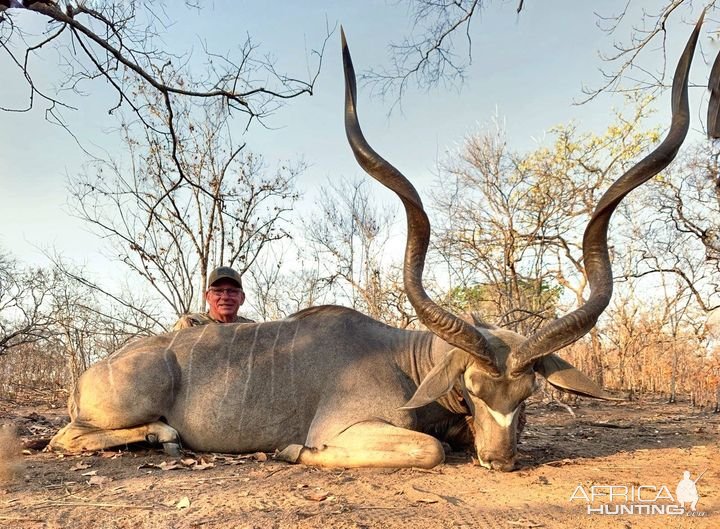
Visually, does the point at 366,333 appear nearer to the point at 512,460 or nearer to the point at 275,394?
the point at 275,394

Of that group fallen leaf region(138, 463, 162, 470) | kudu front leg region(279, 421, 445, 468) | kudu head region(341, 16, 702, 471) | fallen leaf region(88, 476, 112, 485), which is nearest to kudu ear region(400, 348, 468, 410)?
kudu head region(341, 16, 702, 471)

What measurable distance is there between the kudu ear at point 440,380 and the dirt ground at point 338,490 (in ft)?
1.30

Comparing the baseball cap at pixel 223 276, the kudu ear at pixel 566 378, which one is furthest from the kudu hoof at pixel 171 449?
the kudu ear at pixel 566 378

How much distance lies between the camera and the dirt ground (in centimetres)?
244

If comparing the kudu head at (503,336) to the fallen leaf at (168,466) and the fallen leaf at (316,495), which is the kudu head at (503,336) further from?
the fallen leaf at (168,466)

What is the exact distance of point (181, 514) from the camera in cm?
248

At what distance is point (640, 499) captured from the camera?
108 inches

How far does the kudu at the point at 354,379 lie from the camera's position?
11.3 ft

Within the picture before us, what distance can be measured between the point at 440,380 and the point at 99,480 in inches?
76.7

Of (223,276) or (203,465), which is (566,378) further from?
(223,276)

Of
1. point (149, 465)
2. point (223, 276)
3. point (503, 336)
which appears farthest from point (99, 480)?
point (223, 276)

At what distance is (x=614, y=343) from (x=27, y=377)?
10694 mm

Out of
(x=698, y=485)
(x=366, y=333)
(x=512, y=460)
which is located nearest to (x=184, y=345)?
(x=366, y=333)

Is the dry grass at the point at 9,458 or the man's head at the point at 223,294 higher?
the man's head at the point at 223,294
